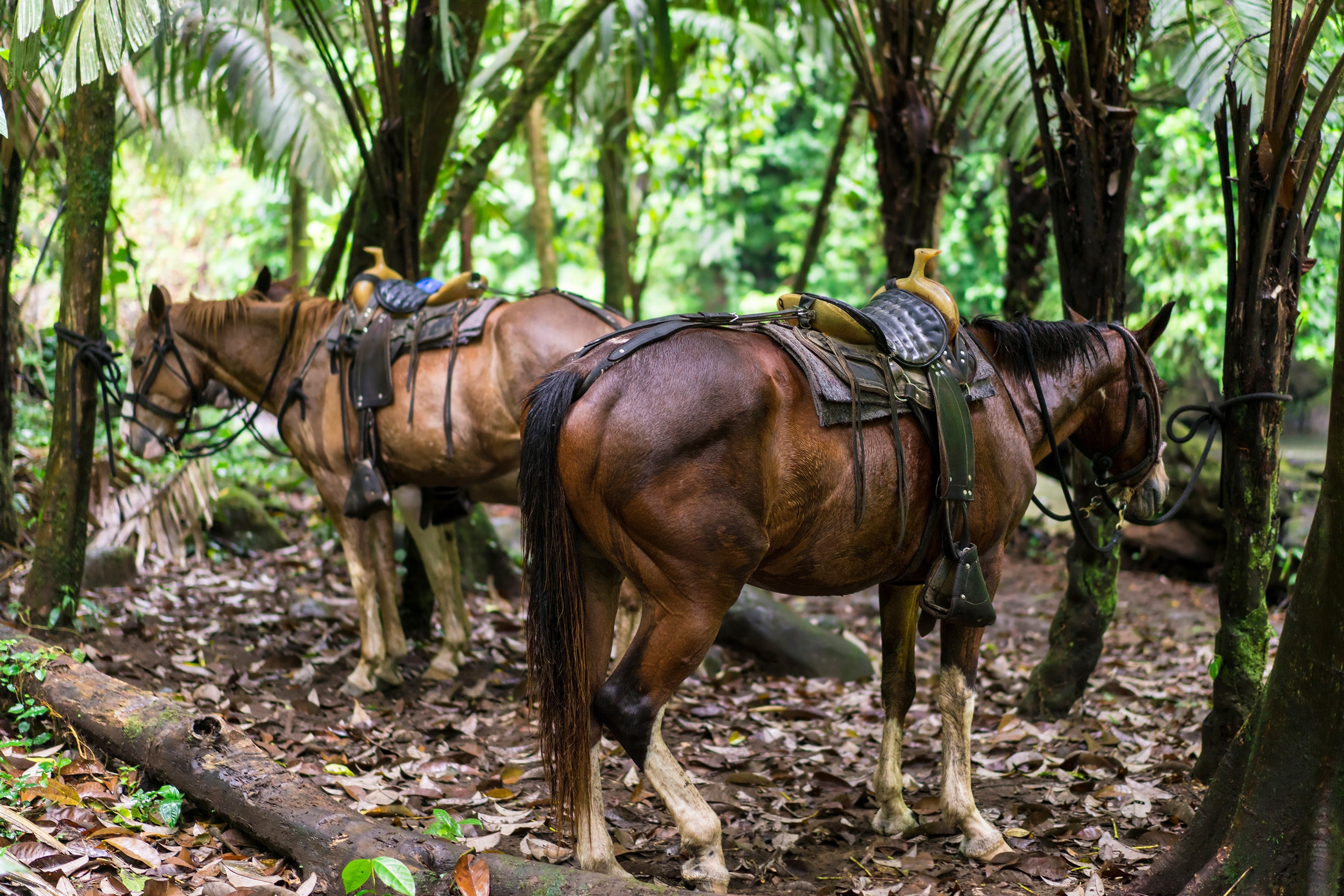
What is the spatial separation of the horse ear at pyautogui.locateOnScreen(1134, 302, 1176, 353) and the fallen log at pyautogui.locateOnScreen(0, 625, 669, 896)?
2758 mm

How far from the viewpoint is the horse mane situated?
12.2ft

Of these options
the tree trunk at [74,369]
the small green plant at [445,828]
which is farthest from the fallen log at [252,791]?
the tree trunk at [74,369]

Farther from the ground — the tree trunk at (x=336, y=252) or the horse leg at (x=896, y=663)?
the tree trunk at (x=336, y=252)

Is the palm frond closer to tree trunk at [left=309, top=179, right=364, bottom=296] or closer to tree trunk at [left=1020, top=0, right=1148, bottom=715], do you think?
tree trunk at [left=309, top=179, right=364, bottom=296]

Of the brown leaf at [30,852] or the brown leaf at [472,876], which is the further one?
the brown leaf at [30,852]

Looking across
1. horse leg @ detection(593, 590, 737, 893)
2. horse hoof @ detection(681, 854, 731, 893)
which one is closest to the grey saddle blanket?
horse leg @ detection(593, 590, 737, 893)

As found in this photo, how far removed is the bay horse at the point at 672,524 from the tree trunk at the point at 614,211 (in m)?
6.55

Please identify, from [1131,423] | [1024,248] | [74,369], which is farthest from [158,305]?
[1024,248]

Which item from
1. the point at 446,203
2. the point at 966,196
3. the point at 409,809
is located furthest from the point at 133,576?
the point at 966,196

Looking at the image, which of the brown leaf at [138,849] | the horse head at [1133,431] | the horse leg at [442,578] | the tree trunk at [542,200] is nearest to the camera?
the brown leaf at [138,849]

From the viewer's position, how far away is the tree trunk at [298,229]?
400 inches

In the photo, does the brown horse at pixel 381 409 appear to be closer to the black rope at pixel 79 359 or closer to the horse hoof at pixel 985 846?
the black rope at pixel 79 359

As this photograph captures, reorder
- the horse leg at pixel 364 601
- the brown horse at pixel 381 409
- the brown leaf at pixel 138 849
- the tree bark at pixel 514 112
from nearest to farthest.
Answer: the brown leaf at pixel 138 849, the brown horse at pixel 381 409, the horse leg at pixel 364 601, the tree bark at pixel 514 112

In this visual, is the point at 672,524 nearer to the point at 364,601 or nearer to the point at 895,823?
the point at 895,823
